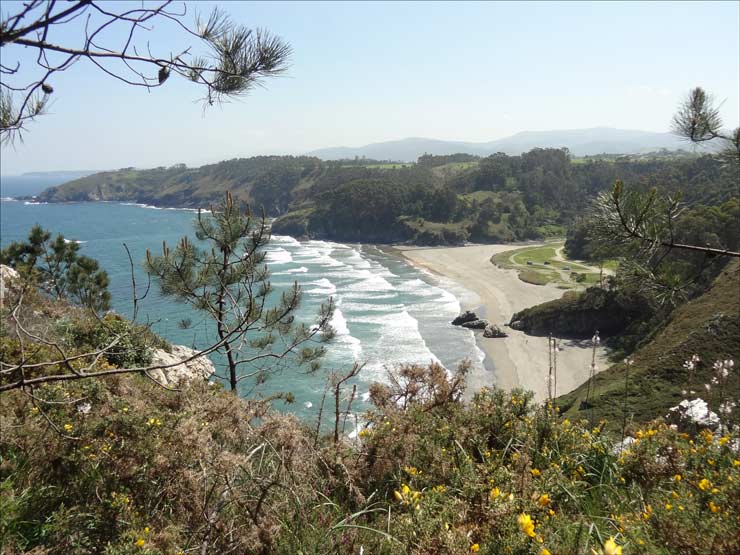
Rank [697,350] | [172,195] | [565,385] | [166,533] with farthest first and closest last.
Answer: [172,195]
[565,385]
[697,350]
[166,533]

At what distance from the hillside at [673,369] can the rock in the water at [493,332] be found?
1205cm

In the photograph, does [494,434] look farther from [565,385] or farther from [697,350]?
[565,385]

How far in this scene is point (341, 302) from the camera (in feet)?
130

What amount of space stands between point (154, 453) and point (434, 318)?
109 feet

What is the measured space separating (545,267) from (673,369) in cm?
3982

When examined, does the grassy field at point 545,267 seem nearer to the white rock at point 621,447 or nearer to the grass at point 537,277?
the grass at point 537,277

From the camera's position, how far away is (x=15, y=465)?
3252mm

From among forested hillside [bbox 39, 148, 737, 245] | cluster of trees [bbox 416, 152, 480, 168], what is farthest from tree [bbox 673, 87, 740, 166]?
cluster of trees [bbox 416, 152, 480, 168]

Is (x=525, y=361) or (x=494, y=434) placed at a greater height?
(x=494, y=434)

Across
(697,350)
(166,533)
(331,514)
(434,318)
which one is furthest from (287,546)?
(434,318)

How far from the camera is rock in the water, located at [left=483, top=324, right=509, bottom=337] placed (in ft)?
106

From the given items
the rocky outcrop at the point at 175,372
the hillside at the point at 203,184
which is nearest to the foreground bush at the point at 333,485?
the rocky outcrop at the point at 175,372

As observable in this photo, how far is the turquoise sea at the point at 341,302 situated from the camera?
80.3ft

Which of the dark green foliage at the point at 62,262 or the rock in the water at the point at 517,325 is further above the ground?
the dark green foliage at the point at 62,262
